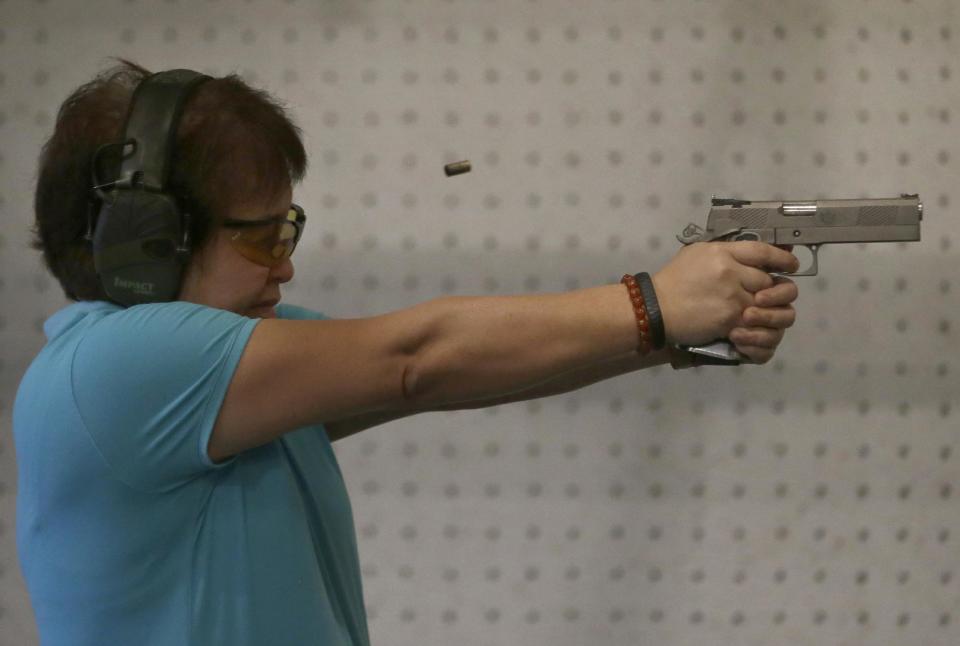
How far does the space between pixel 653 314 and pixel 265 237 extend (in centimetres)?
37

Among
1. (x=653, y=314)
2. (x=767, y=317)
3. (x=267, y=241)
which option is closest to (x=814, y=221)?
(x=767, y=317)

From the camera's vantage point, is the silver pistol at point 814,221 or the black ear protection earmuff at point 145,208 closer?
the black ear protection earmuff at point 145,208

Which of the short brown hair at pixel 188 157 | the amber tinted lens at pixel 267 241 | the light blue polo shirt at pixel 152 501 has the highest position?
the short brown hair at pixel 188 157

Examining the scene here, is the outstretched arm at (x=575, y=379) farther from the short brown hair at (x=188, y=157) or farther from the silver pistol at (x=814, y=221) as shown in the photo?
the short brown hair at (x=188, y=157)

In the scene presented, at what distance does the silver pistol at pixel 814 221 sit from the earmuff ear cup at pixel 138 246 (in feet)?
1.72

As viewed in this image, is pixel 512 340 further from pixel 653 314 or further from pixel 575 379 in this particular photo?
pixel 575 379

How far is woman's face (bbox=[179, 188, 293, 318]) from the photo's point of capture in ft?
2.81

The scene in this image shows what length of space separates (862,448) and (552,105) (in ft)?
2.47

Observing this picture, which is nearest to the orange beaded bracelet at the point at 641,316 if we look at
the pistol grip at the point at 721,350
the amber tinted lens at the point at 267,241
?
the pistol grip at the point at 721,350

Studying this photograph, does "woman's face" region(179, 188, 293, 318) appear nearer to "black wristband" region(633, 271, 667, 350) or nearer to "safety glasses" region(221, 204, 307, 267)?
"safety glasses" region(221, 204, 307, 267)

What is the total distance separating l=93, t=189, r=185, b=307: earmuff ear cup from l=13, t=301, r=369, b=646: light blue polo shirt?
4 cm

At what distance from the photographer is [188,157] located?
82cm

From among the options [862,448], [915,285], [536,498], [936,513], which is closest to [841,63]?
[915,285]

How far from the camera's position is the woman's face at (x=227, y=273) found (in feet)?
2.81
